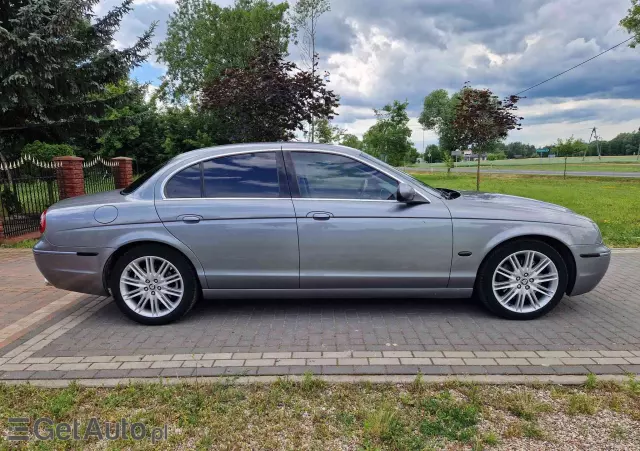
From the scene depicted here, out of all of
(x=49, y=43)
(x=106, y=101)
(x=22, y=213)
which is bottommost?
(x=22, y=213)

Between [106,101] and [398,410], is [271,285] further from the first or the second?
[106,101]

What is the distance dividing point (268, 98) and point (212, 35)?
26007 mm

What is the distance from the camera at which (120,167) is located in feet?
42.5

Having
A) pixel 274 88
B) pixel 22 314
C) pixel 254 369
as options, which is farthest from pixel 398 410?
pixel 274 88

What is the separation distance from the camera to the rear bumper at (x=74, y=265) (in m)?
3.97

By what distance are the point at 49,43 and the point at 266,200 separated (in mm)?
8372

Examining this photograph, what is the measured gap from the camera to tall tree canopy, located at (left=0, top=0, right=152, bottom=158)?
904 centimetres

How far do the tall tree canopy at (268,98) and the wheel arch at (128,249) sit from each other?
7.97 m

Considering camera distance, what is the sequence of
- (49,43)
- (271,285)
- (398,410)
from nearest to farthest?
1. (398,410)
2. (271,285)
3. (49,43)

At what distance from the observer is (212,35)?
33.3 meters

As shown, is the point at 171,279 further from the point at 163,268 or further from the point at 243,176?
the point at 243,176

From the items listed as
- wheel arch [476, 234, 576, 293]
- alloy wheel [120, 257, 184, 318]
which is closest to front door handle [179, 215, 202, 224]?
alloy wheel [120, 257, 184, 318]

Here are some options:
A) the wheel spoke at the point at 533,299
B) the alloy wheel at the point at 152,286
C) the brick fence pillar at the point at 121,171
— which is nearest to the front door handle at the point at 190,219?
the alloy wheel at the point at 152,286

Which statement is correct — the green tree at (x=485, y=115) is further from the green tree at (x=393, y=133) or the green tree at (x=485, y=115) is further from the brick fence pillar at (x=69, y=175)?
the green tree at (x=393, y=133)
